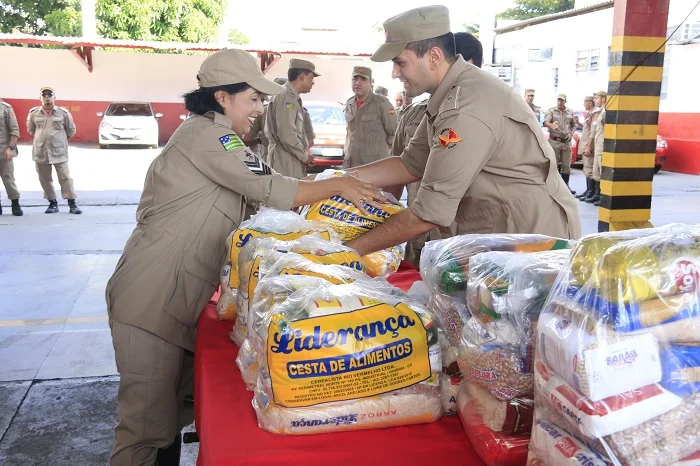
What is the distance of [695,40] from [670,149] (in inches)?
97.3

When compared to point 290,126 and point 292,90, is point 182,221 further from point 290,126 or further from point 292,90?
point 292,90

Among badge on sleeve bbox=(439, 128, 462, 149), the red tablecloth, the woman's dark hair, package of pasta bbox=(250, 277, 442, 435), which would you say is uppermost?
the woman's dark hair

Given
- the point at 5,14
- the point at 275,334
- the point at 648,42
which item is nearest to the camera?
the point at 275,334

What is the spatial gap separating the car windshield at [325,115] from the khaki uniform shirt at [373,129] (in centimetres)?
618

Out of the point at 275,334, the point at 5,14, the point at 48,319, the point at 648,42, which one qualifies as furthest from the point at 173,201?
the point at 5,14

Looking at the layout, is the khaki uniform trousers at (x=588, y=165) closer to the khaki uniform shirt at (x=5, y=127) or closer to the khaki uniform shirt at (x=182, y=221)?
the khaki uniform shirt at (x=5, y=127)

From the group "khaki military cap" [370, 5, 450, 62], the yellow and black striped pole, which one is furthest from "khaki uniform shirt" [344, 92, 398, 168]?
"khaki military cap" [370, 5, 450, 62]

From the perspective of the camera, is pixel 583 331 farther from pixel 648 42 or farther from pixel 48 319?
pixel 648 42

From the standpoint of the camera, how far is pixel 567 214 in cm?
236

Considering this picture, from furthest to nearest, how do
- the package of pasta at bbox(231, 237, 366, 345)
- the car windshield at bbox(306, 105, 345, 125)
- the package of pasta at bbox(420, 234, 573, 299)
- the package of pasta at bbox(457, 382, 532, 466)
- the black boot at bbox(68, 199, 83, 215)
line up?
the car windshield at bbox(306, 105, 345, 125) < the black boot at bbox(68, 199, 83, 215) < the package of pasta at bbox(231, 237, 366, 345) < the package of pasta at bbox(420, 234, 573, 299) < the package of pasta at bbox(457, 382, 532, 466)

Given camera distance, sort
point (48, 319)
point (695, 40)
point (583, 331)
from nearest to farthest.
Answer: point (583, 331), point (48, 319), point (695, 40)

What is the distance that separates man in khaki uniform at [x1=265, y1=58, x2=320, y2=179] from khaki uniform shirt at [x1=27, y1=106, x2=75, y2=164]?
357cm

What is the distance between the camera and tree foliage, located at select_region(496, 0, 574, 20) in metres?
41.8

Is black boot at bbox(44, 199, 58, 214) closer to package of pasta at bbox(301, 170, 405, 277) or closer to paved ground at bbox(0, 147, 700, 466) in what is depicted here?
paved ground at bbox(0, 147, 700, 466)
